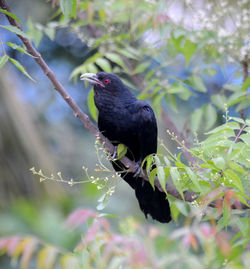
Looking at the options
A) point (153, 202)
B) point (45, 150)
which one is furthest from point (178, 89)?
point (45, 150)

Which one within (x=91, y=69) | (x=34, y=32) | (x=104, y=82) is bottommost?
(x=104, y=82)

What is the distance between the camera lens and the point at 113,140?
12.7 feet

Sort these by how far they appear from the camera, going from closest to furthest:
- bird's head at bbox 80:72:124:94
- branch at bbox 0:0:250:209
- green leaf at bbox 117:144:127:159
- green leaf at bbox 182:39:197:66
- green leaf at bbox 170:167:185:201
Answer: green leaf at bbox 170:167:185:201, branch at bbox 0:0:250:209, green leaf at bbox 117:144:127:159, bird's head at bbox 80:72:124:94, green leaf at bbox 182:39:197:66

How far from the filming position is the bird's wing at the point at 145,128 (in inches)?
145

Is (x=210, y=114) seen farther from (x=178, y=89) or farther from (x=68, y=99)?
(x=68, y=99)

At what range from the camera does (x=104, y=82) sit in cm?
399

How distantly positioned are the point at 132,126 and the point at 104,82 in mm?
546

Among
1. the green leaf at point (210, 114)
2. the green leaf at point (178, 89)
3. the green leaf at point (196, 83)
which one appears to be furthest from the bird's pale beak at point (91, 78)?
the green leaf at point (210, 114)

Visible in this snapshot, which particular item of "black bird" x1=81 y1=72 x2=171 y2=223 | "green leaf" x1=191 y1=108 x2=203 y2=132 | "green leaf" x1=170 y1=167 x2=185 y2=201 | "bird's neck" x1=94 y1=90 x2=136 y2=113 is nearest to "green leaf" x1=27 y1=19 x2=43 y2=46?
"black bird" x1=81 y1=72 x2=171 y2=223

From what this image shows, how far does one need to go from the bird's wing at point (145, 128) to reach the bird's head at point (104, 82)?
37cm

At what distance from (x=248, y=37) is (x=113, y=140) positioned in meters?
1.67

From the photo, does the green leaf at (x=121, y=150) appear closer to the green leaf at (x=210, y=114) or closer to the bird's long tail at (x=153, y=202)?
the bird's long tail at (x=153, y=202)

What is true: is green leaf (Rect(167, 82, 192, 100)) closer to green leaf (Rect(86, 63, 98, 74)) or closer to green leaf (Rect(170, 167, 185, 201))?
green leaf (Rect(86, 63, 98, 74))

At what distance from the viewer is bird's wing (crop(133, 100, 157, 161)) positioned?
3.69 metres
